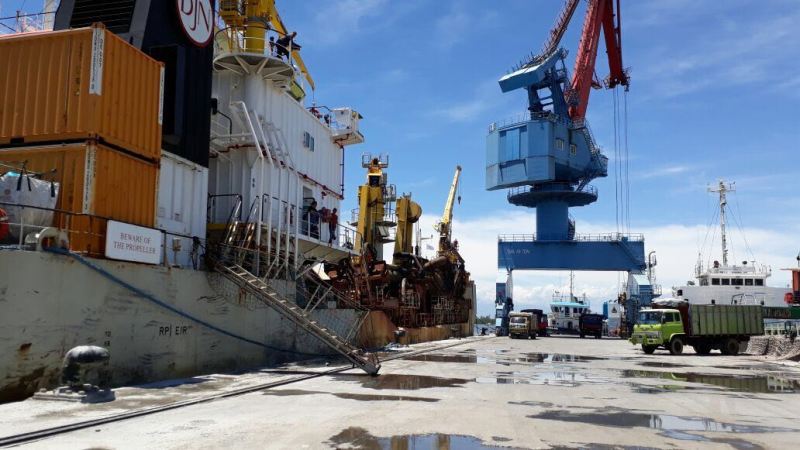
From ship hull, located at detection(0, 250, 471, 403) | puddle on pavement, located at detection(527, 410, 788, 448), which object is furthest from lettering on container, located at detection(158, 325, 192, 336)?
puddle on pavement, located at detection(527, 410, 788, 448)

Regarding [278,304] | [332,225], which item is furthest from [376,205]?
[278,304]

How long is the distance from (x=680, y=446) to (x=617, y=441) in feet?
2.73

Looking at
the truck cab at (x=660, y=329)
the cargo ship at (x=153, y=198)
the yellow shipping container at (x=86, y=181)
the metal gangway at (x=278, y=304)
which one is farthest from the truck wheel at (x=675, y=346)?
the yellow shipping container at (x=86, y=181)

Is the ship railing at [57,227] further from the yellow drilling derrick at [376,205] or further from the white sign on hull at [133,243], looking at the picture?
the yellow drilling derrick at [376,205]

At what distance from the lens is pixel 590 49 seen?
55656mm

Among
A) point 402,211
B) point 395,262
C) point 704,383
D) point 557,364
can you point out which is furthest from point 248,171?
point 402,211

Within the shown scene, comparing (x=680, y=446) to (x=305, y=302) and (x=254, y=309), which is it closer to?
(x=254, y=309)

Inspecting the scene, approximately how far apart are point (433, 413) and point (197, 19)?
14.1m

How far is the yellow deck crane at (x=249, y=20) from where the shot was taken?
23.8 metres

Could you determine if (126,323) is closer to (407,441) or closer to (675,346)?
(407,441)

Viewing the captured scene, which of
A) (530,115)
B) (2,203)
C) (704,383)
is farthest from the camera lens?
(530,115)

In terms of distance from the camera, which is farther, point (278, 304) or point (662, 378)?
point (662, 378)

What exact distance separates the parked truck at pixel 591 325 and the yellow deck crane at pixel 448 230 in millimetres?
13124

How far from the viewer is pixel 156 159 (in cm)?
1605
